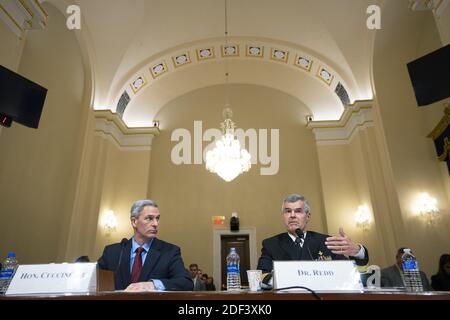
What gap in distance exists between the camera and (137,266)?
242 cm

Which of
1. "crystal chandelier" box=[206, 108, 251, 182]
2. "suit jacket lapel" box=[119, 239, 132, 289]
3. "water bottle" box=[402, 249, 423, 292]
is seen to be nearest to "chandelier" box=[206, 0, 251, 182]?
"crystal chandelier" box=[206, 108, 251, 182]

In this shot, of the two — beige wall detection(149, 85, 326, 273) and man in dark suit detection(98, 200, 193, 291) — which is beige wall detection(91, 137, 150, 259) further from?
man in dark suit detection(98, 200, 193, 291)

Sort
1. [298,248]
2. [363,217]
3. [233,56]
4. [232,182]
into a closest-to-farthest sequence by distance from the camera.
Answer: [298,248], [363,217], [232,182], [233,56]

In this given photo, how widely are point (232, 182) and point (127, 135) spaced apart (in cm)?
325

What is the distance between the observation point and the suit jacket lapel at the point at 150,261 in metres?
2.36

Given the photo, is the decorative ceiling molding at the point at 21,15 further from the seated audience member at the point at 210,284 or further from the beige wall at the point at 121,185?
the seated audience member at the point at 210,284

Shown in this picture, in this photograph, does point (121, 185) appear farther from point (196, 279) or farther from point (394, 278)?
point (394, 278)

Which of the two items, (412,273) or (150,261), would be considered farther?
(150,261)

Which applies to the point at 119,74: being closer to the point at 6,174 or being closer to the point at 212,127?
the point at 212,127

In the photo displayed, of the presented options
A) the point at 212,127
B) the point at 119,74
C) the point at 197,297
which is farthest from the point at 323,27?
the point at 197,297

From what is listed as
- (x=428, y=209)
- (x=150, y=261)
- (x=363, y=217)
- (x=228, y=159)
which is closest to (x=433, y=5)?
(x=428, y=209)

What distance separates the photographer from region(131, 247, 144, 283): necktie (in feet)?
7.77

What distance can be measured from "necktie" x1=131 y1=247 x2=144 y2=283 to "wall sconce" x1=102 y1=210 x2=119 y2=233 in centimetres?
574

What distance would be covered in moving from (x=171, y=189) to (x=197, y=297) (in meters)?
7.83
